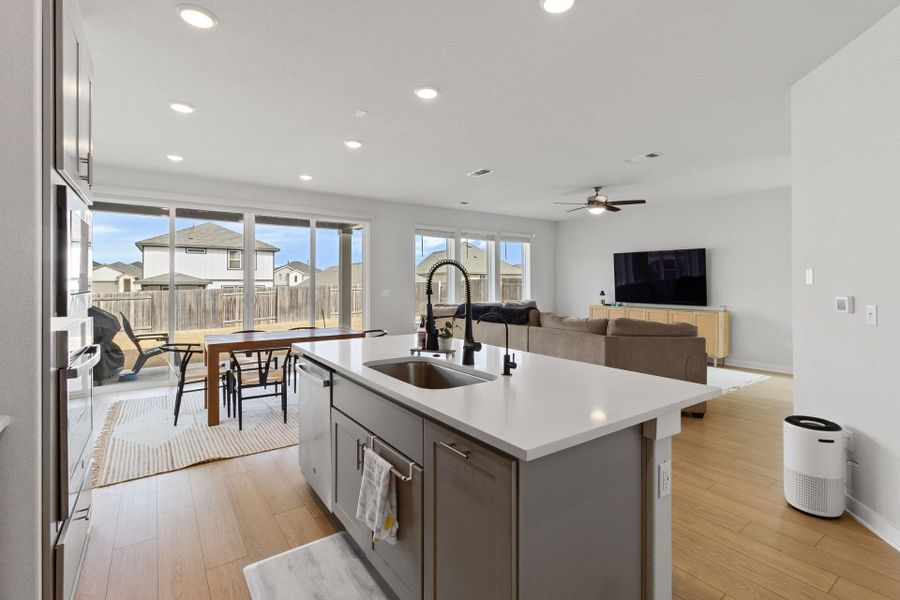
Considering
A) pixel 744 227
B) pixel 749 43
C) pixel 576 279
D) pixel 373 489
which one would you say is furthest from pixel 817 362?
pixel 576 279

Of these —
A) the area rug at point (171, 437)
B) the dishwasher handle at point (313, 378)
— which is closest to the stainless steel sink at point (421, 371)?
the dishwasher handle at point (313, 378)

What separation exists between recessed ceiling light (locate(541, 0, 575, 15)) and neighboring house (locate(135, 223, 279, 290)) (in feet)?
16.3

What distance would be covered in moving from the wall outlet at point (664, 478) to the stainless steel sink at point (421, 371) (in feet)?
2.99

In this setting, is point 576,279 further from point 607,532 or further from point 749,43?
point 607,532

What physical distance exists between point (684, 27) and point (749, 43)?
48 centimetres

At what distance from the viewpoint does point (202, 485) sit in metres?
2.71

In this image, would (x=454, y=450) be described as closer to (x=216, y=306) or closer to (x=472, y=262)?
(x=216, y=306)

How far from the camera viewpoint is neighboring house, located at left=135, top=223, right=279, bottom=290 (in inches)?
205

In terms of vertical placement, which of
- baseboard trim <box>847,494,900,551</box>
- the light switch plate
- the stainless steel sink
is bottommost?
baseboard trim <box>847,494,900,551</box>

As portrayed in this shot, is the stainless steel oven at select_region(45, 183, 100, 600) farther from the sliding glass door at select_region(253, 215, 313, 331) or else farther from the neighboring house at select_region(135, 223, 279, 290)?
the sliding glass door at select_region(253, 215, 313, 331)

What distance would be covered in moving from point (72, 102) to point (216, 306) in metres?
4.54

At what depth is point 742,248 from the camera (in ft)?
21.3

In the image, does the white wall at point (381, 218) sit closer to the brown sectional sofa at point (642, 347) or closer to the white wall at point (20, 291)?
the brown sectional sofa at point (642, 347)

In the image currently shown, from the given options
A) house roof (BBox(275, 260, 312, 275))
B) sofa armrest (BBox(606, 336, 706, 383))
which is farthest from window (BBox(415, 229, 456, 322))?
sofa armrest (BBox(606, 336, 706, 383))
